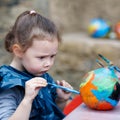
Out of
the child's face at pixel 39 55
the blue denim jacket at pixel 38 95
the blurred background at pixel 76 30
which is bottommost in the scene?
the blurred background at pixel 76 30

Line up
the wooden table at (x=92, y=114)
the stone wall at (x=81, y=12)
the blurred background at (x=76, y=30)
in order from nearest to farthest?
the wooden table at (x=92, y=114)
the blurred background at (x=76, y=30)
the stone wall at (x=81, y=12)

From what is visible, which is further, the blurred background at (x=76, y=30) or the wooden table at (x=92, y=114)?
the blurred background at (x=76, y=30)

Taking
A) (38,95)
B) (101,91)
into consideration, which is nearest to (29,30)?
(38,95)

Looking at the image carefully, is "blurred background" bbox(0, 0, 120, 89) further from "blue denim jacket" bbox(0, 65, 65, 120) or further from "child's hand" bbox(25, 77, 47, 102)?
"child's hand" bbox(25, 77, 47, 102)

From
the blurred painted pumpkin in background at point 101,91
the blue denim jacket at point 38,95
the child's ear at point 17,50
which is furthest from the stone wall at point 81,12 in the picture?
the blurred painted pumpkin in background at point 101,91

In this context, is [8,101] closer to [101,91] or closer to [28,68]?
[28,68]

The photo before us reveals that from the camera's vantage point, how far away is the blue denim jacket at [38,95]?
1.85 meters

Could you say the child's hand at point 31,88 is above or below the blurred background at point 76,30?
above

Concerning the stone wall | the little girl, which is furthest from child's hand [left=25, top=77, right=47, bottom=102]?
the stone wall

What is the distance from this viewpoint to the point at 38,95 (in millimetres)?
1965

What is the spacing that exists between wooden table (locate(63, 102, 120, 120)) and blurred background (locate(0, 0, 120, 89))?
8.70 ft

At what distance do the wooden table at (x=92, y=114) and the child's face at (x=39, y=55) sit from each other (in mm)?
251

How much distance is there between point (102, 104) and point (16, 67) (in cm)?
45

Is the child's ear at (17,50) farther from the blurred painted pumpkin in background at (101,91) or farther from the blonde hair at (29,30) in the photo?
the blurred painted pumpkin in background at (101,91)
